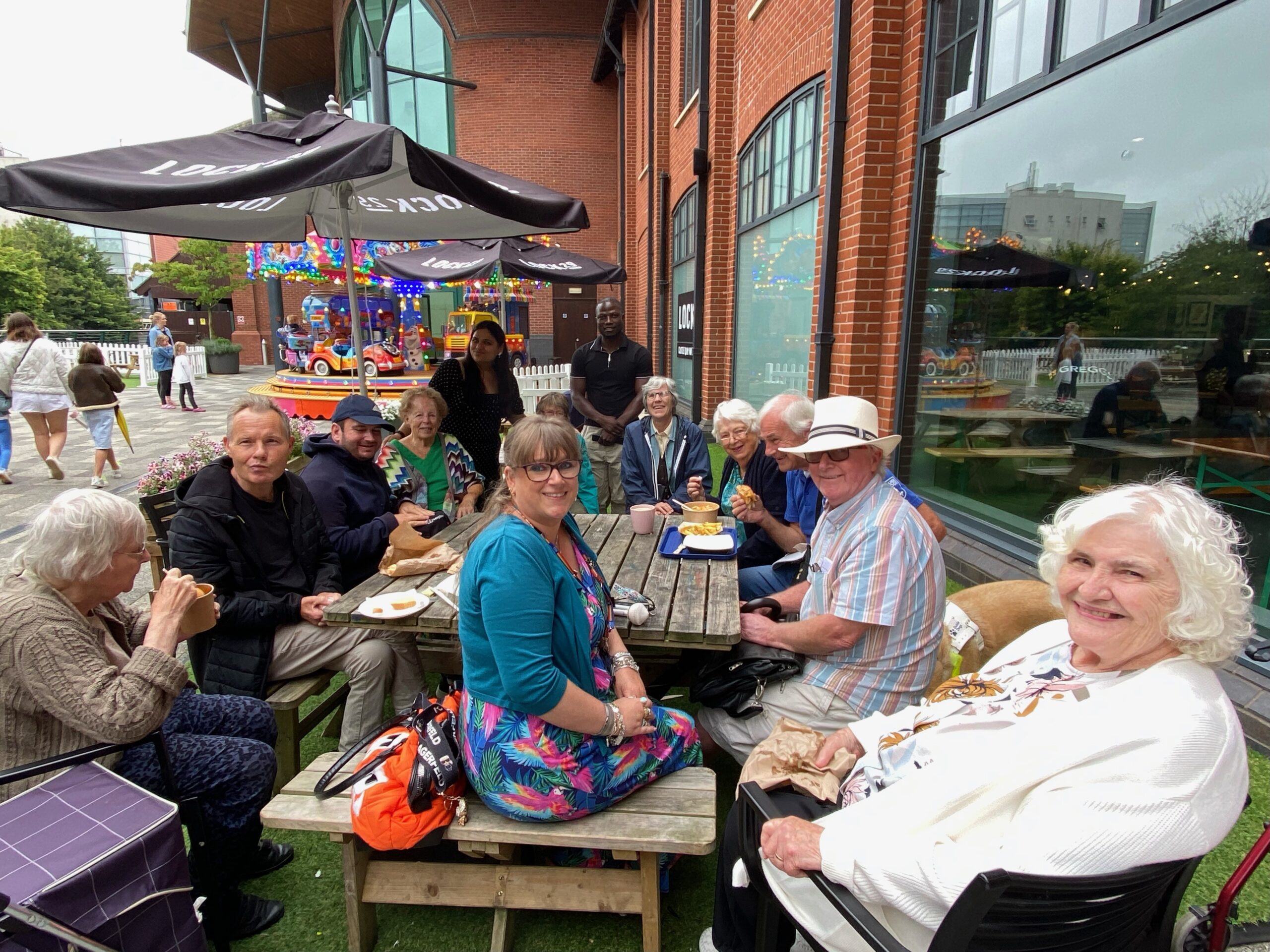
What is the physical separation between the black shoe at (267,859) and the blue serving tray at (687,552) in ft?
5.88

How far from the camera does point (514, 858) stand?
206 cm

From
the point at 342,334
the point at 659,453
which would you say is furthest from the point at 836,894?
the point at 342,334

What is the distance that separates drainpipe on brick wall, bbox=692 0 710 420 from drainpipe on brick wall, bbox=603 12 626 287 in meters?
7.61

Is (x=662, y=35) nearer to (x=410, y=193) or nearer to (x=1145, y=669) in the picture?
(x=410, y=193)

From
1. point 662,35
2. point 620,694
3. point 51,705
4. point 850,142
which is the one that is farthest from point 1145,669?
point 662,35

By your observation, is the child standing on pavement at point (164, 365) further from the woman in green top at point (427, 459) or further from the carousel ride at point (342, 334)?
the woman in green top at point (427, 459)

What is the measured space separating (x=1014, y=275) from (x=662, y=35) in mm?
11065

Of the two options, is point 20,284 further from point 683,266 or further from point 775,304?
point 775,304

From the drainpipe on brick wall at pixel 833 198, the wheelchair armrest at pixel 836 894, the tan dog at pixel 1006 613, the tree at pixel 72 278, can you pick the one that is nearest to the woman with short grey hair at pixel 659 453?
the drainpipe on brick wall at pixel 833 198

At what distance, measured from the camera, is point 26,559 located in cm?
178

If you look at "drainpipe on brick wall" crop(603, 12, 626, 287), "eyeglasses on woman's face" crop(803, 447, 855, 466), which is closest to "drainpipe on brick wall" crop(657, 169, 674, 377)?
"drainpipe on brick wall" crop(603, 12, 626, 287)

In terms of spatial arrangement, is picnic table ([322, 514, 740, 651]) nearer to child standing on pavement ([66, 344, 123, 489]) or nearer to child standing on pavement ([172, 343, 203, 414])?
child standing on pavement ([66, 344, 123, 489])

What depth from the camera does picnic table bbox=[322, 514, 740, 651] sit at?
238 centimetres

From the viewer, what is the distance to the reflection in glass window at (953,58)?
432 centimetres
